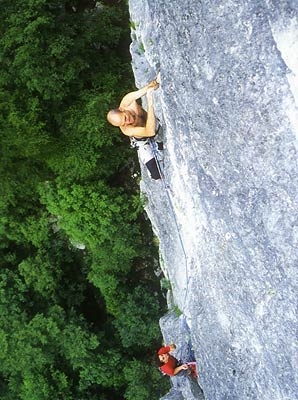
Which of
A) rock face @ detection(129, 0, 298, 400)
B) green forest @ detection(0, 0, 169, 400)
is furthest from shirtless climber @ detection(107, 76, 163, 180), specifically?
green forest @ detection(0, 0, 169, 400)

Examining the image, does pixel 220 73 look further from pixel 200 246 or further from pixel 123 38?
pixel 123 38

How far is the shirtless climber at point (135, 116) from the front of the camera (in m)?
7.78

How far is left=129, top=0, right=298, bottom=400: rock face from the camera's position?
5520mm

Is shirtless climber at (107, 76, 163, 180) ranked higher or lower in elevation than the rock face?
higher

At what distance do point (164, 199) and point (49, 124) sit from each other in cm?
380

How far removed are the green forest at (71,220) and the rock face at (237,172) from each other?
12.0 feet

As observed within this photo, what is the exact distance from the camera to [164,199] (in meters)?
10.1

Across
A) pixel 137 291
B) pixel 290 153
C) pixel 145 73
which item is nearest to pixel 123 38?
pixel 145 73

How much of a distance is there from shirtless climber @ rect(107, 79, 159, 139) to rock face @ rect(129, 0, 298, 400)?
31 cm

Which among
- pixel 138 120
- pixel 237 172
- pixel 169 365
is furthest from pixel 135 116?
pixel 169 365

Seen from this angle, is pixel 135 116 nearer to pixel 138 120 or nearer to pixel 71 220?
pixel 138 120

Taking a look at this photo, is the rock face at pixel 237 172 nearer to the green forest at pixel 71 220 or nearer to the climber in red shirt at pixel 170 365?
the climber in red shirt at pixel 170 365

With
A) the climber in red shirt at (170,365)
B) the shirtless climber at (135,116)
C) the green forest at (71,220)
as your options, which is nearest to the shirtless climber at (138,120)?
the shirtless climber at (135,116)

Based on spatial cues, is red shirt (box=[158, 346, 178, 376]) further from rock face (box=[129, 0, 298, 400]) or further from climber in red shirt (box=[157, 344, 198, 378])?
rock face (box=[129, 0, 298, 400])
